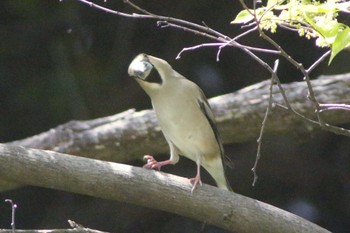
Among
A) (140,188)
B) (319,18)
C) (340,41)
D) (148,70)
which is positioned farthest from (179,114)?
(340,41)

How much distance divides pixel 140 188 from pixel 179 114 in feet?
2.19

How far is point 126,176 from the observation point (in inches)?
121

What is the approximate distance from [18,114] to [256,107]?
2.02 m

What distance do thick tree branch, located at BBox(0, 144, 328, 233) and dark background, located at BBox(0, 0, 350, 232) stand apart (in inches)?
98.4

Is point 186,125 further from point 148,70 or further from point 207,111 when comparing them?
point 148,70

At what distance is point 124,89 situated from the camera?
6039 millimetres

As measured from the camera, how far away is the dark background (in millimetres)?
5773

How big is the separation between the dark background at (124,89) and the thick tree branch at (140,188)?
98.4 inches

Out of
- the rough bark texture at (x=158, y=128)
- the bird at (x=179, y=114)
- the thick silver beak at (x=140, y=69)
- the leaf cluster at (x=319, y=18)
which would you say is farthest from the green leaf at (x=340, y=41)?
the rough bark texture at (x=158, y=128)

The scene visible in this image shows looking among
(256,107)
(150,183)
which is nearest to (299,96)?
(256,107)

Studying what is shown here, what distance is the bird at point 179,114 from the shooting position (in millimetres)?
3594

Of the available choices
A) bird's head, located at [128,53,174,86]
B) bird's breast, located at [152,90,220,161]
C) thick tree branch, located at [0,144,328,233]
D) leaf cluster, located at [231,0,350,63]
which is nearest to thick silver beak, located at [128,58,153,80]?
bird's head, located at [128,53,174,86]

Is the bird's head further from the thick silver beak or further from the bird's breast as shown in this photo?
the bird's breast

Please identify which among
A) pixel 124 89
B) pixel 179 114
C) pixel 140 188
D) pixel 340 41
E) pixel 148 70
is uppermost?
pixel 340 41
